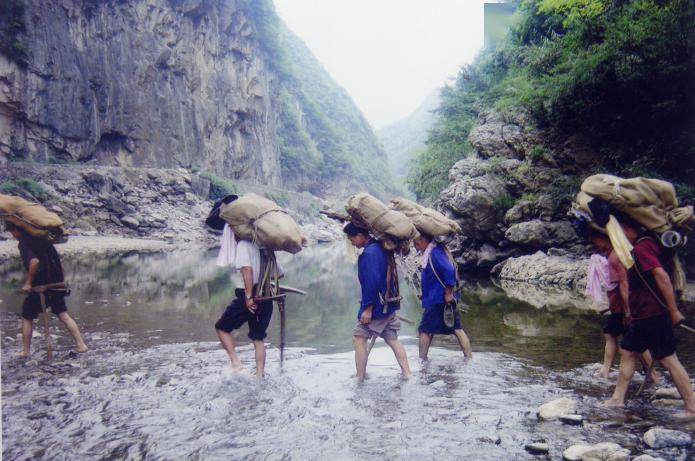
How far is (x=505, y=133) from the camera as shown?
1741 centimetres

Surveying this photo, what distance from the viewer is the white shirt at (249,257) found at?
4723mm

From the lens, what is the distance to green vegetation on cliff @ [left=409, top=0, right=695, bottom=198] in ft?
35.4

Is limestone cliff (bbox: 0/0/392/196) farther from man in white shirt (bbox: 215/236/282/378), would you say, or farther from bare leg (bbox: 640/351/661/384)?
bare leg (bbox: 640/351/661/384)

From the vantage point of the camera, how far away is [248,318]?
493cm

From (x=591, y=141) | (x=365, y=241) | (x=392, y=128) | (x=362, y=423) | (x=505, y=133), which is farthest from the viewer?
(x=392, y=128)

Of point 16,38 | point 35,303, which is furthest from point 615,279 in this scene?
point 16,38

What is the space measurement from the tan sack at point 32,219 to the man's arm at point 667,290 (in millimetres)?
5673

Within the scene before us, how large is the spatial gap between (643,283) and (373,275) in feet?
7.32

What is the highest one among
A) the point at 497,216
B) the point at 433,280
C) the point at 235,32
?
the point at 235,32

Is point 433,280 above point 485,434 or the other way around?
above

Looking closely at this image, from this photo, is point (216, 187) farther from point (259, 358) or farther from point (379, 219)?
point (379, 219)

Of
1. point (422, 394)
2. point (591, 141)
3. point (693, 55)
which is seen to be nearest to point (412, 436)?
point (422, 394)

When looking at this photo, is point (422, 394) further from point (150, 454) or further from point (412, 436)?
point (150, 454)

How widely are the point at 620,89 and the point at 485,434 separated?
1184 centimetres
